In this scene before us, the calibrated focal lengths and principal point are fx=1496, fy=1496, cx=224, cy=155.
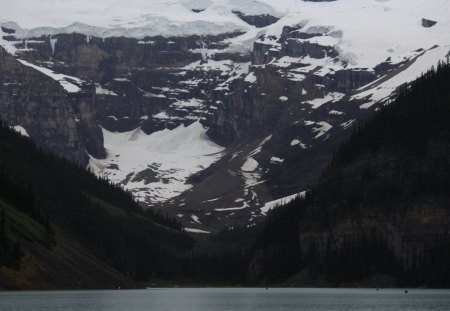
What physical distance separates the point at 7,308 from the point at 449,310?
192 feet

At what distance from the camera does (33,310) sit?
198 metres

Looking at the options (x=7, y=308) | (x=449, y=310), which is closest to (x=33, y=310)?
(x=7, y=308)

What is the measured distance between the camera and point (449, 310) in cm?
19875

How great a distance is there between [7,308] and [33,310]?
345cm

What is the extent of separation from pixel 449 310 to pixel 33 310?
55205mm

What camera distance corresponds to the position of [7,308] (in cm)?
19738

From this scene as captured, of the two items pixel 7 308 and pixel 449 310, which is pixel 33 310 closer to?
pixel 7 308
